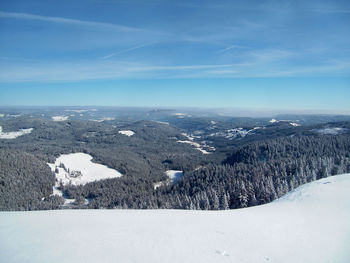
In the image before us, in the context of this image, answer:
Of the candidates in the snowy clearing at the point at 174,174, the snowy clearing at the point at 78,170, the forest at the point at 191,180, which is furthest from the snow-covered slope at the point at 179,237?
the snowy clearing at the point at 174,174

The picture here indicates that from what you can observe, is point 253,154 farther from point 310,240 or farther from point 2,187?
point 2,187

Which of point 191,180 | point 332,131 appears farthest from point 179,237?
point 332,131

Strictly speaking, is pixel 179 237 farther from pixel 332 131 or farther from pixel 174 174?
pixel 332 131

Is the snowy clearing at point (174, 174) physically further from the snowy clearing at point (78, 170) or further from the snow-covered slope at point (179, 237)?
the snow-covered slope at point (179, 237)

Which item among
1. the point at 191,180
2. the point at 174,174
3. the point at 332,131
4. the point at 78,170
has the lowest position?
the point at 174,174

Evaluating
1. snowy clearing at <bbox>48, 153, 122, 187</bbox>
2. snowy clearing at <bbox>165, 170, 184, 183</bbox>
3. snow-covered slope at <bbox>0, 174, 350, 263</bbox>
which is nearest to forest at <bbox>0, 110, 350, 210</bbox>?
snowy clearing at <bbox>165, 170, 184, 183</bbox>

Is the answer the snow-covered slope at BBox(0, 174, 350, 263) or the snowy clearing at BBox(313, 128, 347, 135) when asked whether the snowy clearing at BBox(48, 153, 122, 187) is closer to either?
the snow-covered slope at BBox(0, 174, 350, 263)
